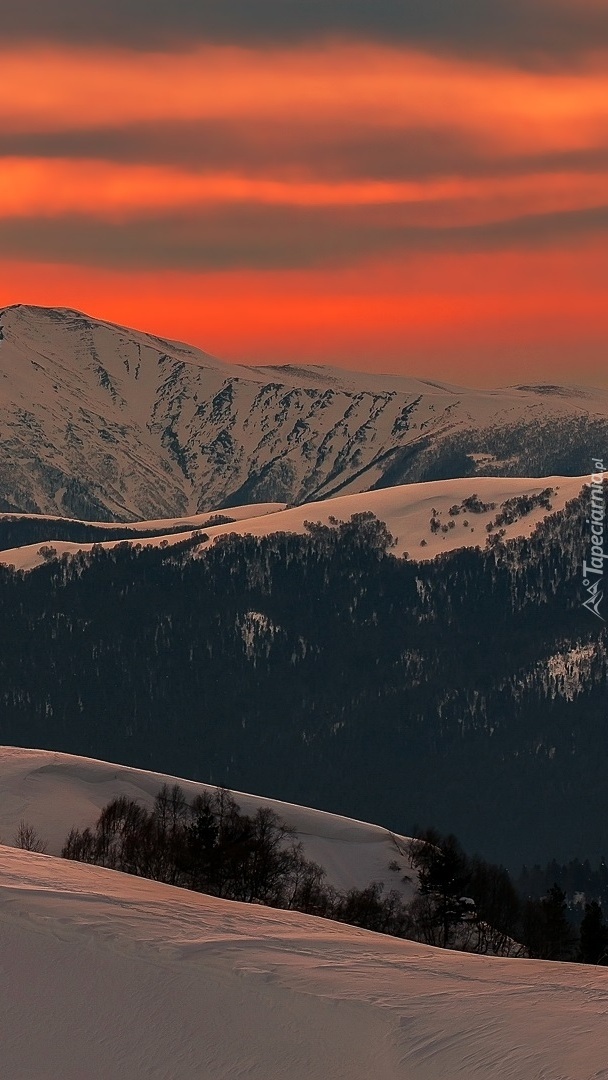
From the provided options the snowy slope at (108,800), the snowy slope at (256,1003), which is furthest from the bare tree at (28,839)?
the snowy slope at (256,1003)

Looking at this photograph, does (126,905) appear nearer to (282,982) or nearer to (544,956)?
(282,982)

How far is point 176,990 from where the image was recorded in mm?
78688

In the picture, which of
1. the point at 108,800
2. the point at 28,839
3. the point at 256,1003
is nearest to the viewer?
the point at 256,1003

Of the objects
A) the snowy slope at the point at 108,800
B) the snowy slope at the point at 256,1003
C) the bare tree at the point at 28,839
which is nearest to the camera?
the snowy slope at the point at 256,1003

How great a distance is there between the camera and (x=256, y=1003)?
3049 inches

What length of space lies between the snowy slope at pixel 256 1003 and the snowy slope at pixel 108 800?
66630mm

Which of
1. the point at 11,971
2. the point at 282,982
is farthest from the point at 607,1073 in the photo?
the point at 11,971

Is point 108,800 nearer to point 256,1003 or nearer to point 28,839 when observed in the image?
point 28,839

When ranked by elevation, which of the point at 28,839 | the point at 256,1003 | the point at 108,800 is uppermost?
the point at 108,800

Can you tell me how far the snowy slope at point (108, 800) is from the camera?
161250 millimetres

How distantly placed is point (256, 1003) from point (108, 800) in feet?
321

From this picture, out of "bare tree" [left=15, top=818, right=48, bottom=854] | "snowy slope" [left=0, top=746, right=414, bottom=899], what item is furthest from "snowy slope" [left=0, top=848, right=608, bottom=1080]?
"snowy slope" [left=0, top=746, right=414, bottom=899]

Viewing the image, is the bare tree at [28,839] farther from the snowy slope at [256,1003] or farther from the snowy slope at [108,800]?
the snowy slope at [256,1003]

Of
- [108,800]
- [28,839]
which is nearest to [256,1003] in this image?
[28,839]
